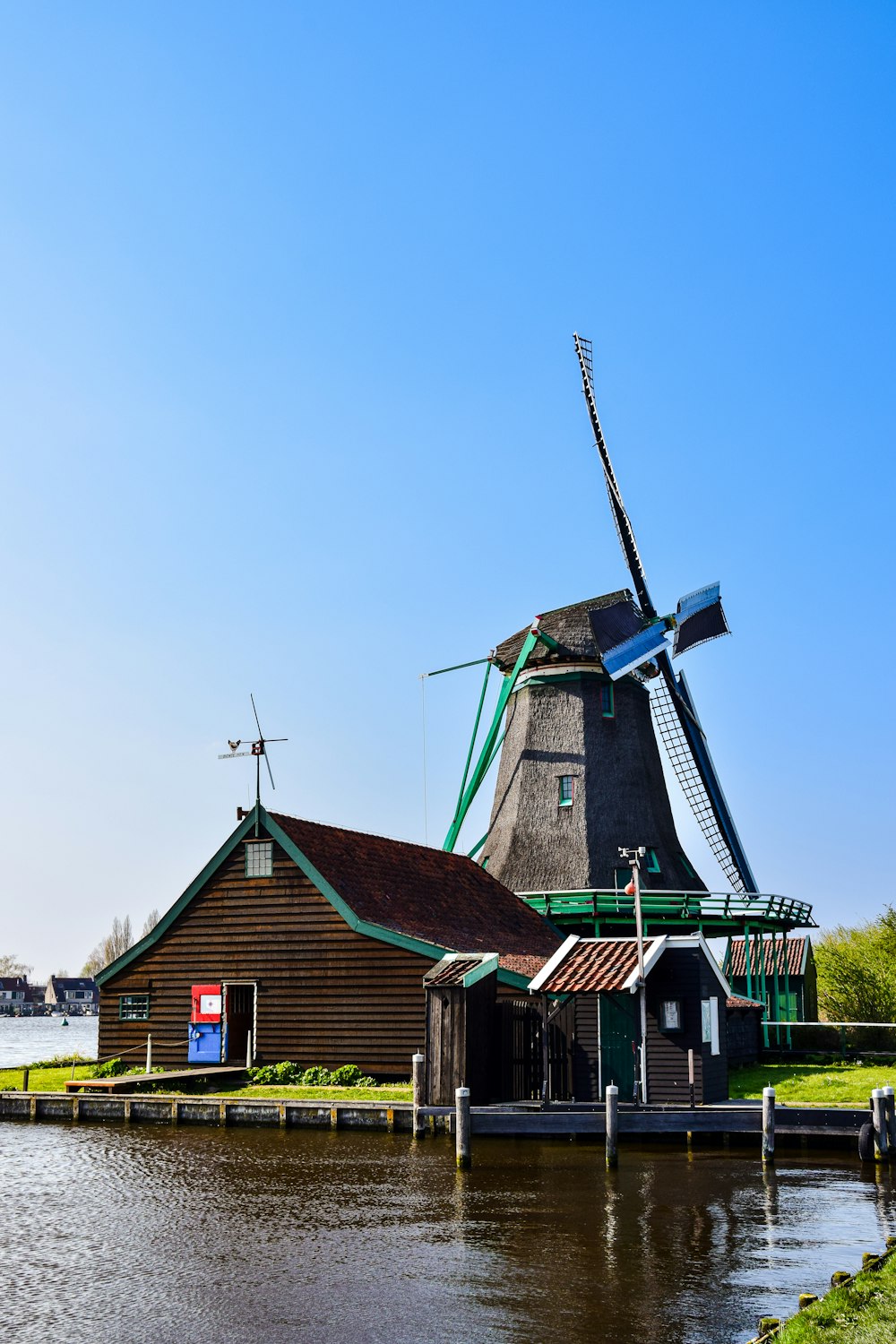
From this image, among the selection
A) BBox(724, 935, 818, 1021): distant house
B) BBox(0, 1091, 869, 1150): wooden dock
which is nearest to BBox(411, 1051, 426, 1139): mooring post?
BBox(0, 1091, 869, 1150): wooden dock

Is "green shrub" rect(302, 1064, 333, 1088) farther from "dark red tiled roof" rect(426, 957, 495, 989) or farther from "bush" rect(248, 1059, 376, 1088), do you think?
"dark red tiled roof" rect(426, 957, 495, 989)

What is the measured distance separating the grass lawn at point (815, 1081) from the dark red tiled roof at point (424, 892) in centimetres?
591

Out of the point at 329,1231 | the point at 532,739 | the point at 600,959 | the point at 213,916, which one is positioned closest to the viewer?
the point at 329,1231

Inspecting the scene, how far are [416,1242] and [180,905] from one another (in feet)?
62.2

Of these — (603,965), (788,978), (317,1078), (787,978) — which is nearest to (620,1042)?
(603,965)

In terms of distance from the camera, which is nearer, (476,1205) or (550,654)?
(476,1205)

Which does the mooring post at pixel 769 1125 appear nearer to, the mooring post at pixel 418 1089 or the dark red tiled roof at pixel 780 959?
the mooring post at pixel 418 1089

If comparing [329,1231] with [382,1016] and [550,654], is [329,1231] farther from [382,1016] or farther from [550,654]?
[550,654]

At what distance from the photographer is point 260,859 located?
31.0 m

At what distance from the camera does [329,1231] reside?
583 inches

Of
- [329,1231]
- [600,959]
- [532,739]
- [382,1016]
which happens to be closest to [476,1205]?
[329,1231]

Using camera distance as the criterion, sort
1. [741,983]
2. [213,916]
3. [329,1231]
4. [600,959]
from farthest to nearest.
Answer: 1. [741,983]
2. [213,916]
3. [600,959]
4. [329,1231]

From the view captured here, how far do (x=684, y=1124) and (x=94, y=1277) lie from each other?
10.8 m

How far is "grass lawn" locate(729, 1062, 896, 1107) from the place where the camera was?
2688 centimetres
